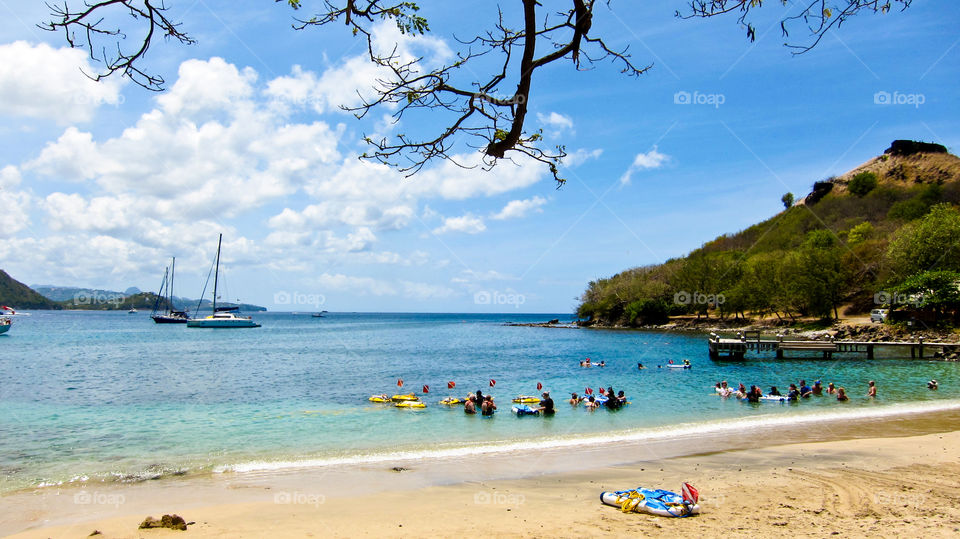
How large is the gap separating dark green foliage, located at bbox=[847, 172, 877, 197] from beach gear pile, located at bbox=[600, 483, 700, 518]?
6199 inches

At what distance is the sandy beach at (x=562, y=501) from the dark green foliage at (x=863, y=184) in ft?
490

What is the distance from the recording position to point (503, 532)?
345 inches

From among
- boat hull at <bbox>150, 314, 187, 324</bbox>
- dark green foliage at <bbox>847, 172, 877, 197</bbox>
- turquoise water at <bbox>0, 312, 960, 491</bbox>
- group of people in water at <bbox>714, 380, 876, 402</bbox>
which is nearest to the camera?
turquoise water at <bbox>0, 312, 960, 491</bbox>

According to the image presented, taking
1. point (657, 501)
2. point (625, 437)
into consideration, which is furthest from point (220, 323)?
point (657, 501)

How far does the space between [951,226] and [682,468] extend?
199 feet

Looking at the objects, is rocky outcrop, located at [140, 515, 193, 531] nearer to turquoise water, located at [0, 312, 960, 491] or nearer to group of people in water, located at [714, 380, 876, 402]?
turquoise water, located at [0, 312, 960, 491]

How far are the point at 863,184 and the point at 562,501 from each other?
159516mm

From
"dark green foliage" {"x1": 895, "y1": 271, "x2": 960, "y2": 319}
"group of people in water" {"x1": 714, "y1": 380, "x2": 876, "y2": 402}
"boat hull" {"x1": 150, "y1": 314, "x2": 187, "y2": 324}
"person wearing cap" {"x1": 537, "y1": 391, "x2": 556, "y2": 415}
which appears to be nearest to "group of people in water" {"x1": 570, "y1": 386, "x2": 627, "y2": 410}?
"person wearing cap" {"x1": 537, "y1": 391, "x2": 556, "y2": 415}

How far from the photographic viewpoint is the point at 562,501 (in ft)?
34.9

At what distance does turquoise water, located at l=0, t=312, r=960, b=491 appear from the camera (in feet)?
52.3

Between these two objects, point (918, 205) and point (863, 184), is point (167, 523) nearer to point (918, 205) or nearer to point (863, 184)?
point (918, 205)

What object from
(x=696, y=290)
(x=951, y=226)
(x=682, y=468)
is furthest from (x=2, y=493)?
(x=696, y=290)

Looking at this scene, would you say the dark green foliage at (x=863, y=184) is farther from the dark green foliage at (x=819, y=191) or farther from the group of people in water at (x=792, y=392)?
the group of people in water at (x=792, y=392)

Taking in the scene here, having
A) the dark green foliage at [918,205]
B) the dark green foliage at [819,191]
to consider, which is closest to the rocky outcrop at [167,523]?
the dark green foliage at [918,205]
